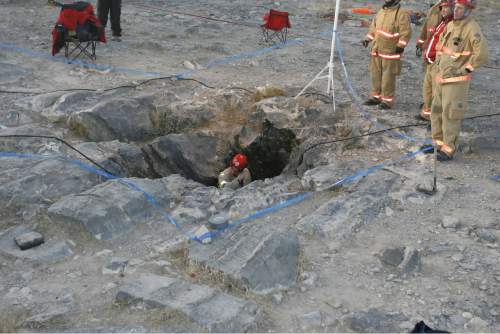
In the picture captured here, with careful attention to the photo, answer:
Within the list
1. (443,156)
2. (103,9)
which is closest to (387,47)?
(443,156)

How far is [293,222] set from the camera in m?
4.96

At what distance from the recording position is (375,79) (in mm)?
7641

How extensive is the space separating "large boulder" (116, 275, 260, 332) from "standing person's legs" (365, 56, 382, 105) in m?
4.74

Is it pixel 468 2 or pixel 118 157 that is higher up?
pixel 468 2

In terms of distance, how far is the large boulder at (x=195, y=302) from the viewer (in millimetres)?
3535

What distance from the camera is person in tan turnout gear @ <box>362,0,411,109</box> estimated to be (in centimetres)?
708

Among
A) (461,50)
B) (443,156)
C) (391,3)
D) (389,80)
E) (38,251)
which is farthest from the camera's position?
(389,80)

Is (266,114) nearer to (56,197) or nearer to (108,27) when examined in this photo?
(56,197)

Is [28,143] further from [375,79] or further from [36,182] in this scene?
[375,79]

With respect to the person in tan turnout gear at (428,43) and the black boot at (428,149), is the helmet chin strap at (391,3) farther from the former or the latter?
the black boot at (428,149)

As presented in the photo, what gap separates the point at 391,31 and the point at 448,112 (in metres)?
1.74

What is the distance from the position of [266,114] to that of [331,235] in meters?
3.12

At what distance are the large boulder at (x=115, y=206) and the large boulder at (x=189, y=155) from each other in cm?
182

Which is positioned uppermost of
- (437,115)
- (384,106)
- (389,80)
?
(389,80)
